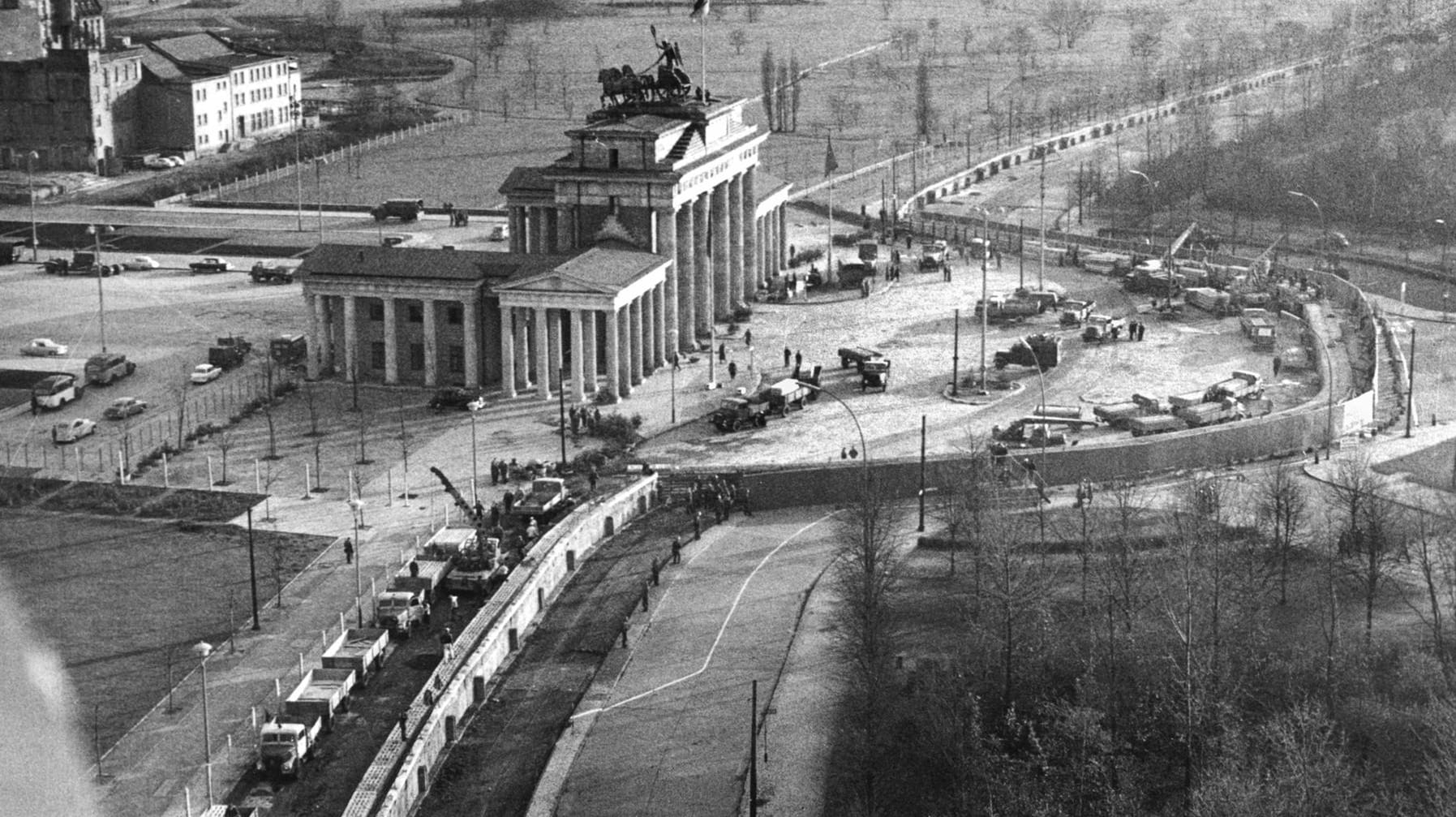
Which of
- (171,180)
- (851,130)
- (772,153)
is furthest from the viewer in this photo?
(851,130)

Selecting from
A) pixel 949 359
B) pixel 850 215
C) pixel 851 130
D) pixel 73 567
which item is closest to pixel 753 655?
pixel 73 567

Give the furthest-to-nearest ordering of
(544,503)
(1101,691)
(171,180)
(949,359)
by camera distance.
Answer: (171,180) < (949,359) < (544,503) < (1101,691)

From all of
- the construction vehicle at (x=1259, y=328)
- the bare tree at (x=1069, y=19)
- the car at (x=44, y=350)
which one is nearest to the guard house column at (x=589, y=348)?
the car at (x=44, y=350)

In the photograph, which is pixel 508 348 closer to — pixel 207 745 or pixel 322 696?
pixel 322 696

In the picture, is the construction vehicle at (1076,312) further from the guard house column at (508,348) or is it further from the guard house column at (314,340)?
the guard house column at (314,340)

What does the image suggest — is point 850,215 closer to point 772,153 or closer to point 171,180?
point 772,153

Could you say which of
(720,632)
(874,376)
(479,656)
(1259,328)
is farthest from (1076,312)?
(479,656)
